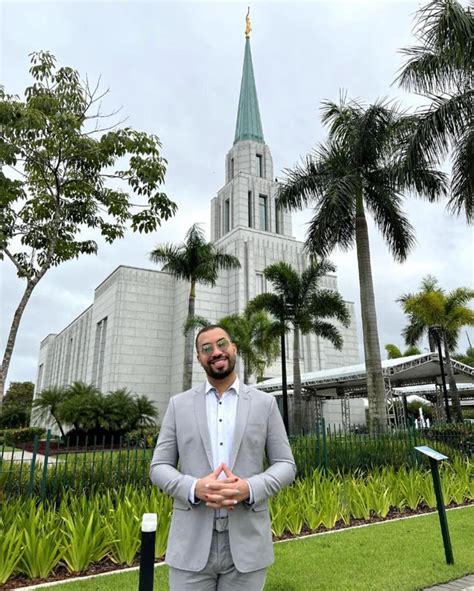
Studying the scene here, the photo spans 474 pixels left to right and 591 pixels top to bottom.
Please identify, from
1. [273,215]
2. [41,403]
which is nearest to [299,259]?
[273,215]

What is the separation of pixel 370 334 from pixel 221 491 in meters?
12.3

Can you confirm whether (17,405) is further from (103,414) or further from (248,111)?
(248,111)

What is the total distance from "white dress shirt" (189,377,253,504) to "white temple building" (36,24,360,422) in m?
36.4

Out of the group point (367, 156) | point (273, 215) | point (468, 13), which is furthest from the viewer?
point (273, 215)

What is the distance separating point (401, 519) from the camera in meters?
6.52

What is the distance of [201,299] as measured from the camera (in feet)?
134

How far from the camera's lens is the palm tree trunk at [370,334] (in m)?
13.0

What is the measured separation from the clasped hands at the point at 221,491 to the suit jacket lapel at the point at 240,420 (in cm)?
18

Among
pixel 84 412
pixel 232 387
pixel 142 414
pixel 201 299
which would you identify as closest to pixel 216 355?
pixel 232 387

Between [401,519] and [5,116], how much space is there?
9.04 metres

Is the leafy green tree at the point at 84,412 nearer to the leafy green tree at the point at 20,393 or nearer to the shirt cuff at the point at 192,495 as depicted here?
the shirt cuff at the point at 192,495

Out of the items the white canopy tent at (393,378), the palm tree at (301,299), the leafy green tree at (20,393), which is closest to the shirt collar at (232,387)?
the palm tree at (301,299)

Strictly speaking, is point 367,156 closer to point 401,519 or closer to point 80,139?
point 80,139

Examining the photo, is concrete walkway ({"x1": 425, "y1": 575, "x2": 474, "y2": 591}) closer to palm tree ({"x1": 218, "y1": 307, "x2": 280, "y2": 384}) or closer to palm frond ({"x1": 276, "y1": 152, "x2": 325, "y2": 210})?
palm frond ({"x1": 276, "y1": 152, "x2": 325, "y2": 210})
